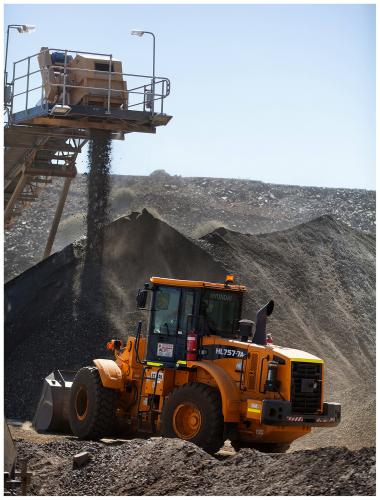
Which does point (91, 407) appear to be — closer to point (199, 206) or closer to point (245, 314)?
point (245, 314)

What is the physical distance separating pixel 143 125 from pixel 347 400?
6958 mm

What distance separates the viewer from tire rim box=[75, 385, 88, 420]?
621 inches

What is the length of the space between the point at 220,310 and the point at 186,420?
1.73m

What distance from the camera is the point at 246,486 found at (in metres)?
10.8

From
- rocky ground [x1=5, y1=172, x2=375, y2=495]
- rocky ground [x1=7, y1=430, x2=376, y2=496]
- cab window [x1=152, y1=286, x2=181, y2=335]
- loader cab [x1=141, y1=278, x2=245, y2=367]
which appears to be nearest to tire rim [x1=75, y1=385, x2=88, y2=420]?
rocky ground [x1=5, y1=172, x2=375, y2=495]

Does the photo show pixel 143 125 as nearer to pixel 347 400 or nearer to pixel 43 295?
pixel 43 295

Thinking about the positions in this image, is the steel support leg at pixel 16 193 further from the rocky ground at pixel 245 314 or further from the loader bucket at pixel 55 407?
the loader bucket at pixel 55 407

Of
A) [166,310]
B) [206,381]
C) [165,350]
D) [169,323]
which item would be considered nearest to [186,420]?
[206,381]

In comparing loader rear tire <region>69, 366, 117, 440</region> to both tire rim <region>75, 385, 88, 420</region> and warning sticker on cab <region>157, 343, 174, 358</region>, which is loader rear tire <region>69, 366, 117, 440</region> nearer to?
tire rim <region>75, 385, 88, 420</region>

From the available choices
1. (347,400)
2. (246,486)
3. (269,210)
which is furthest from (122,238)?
(269,210)

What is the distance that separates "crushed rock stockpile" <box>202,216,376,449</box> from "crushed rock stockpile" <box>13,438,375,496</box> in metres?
6.81

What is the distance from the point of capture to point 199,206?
4450 cm

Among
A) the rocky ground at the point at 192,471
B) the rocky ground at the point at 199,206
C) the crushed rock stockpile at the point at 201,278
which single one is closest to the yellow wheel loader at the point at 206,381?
the rocky ground at the point at 192,471

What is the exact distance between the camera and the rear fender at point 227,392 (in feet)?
43.9
